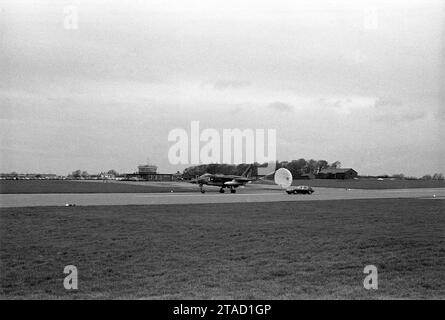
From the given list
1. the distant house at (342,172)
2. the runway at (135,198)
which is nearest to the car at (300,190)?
the runway at (135,198)

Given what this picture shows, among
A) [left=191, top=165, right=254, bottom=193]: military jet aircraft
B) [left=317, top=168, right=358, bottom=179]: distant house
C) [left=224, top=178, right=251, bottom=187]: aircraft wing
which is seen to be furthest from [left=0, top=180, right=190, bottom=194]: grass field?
[left=317, top=168, right=358, bottom=179]: distant house

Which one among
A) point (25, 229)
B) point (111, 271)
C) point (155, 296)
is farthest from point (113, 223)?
→ point (155, 296)

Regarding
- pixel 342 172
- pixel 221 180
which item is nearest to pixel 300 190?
pixel 221 180

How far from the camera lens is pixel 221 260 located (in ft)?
32.2

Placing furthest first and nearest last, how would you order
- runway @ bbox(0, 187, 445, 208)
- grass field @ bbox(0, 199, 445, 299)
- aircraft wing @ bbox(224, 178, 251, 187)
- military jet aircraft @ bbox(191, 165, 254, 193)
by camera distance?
aircraft wing @ bbox(224, 178, 251, 187)
military jet aircraft @ bbox(191, 165, 254, 193)
runway @ bbox(0, 187, 445, 208)
grass field @ bbox(0, 199, 445, 299)

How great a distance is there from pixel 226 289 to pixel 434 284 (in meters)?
4.17

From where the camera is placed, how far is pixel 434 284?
7.90 m

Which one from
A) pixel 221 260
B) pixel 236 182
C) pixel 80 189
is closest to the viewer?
pixel 221 260

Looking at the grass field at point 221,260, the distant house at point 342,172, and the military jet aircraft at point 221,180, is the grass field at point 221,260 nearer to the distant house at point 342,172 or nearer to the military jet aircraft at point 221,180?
the distant house at point 342,172

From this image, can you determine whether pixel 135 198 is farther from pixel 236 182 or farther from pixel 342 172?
pixel 342 172

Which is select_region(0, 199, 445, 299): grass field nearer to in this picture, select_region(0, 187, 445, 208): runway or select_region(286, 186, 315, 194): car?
select_region(0, 187, 445, 208): runway

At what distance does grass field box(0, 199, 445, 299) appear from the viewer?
754 centimetres

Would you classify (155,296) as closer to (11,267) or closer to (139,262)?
(139,262)

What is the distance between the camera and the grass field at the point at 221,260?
754 centimetres
